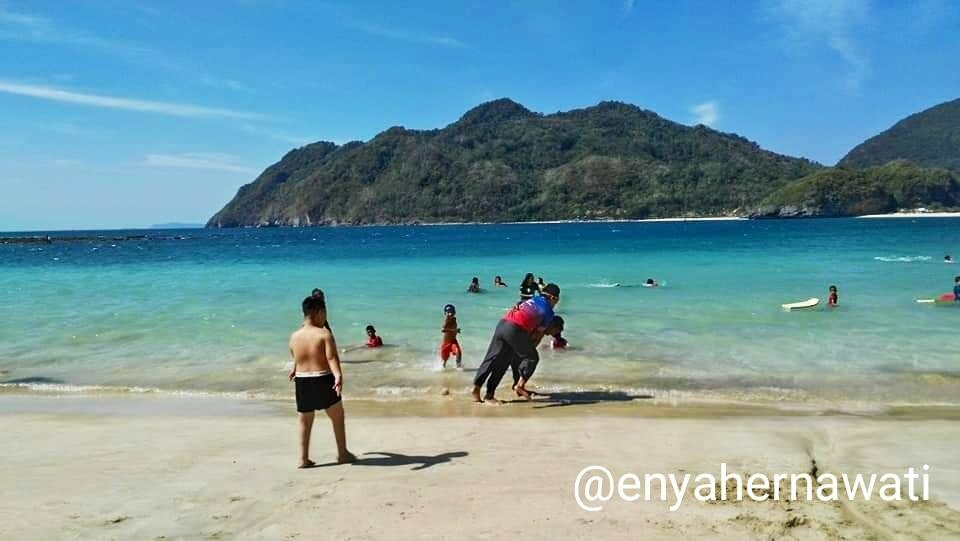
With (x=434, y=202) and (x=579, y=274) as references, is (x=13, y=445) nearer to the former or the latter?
(x=579, y=274)

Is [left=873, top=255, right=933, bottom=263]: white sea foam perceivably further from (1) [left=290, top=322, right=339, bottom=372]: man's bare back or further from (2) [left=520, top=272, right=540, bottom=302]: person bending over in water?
(1) [left=290, top=322, right=339, bottom=372]: man's bare back

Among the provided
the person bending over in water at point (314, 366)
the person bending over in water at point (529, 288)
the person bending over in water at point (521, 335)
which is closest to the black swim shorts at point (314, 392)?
the person bending over in water at point (314, 366)

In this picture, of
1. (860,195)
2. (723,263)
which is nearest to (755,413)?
(723,263)

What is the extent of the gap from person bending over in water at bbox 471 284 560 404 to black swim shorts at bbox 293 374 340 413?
3.27 metres

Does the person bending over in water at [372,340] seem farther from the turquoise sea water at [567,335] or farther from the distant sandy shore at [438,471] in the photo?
the distant sandy shore at [438,471]

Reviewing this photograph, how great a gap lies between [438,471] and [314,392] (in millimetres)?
1393

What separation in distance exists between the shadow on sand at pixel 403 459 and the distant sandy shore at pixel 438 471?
0.10 feet

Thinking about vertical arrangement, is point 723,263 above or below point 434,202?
below

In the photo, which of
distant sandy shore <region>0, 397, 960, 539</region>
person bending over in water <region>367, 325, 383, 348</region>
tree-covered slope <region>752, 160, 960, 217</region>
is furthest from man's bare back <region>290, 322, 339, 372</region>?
tree-covered slope <region>752, 160, 960, 217</region>

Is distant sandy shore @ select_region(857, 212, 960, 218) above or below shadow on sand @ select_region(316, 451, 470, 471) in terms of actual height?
above

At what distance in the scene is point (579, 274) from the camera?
118 feet

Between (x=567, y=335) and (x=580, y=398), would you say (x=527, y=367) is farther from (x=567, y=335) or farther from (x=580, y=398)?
(x=567, y=335)

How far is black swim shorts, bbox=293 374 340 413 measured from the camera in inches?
253

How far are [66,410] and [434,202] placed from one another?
626 ft
